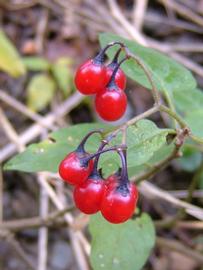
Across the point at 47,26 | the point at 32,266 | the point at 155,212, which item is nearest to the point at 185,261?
the point at 155,212

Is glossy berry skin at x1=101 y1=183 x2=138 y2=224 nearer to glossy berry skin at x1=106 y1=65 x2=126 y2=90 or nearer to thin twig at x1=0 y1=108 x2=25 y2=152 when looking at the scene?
glossy berry skin at x1=106 y1=65 x2=126 y2=90

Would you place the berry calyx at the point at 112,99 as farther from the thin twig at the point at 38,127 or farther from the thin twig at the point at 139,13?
the thin twig at the point at 139,13

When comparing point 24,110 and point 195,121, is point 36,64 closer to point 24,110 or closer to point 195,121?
point 24,110

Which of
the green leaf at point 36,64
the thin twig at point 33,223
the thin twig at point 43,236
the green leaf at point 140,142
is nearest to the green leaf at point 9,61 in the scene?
the green leaf at point 36,64

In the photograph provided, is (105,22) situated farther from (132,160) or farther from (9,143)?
(132,160)

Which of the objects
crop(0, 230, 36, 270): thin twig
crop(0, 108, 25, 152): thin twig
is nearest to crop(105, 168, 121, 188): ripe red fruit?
crop(0, 230, 36, 270): thin twig

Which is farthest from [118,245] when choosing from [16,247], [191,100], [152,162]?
[16,247]

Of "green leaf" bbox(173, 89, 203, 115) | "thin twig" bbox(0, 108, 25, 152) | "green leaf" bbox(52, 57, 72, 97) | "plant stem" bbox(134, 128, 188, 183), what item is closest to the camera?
"plant stem" bbox(134, 128, 188, 183)

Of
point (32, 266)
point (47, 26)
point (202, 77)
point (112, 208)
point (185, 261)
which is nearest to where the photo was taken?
point (112, 208)
